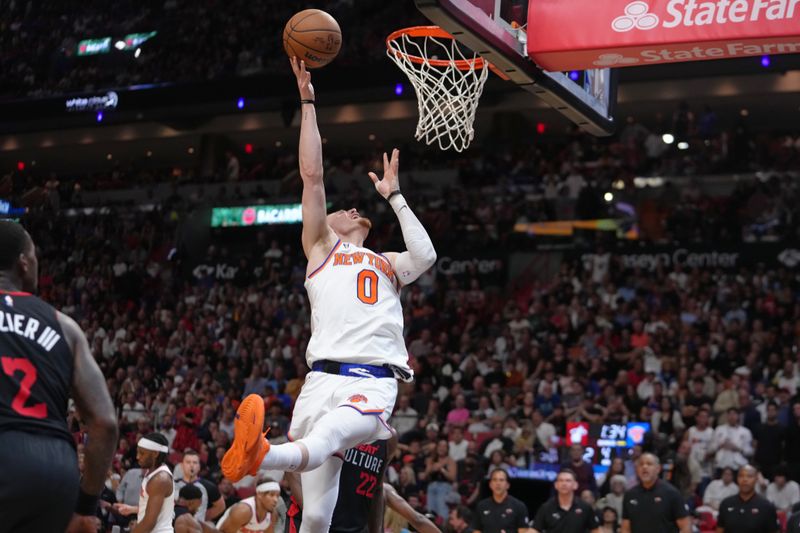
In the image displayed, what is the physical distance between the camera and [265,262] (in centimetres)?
2345

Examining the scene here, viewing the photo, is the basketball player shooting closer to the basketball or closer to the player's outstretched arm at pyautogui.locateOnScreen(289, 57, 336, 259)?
the player's outstretched arm at pyautogui.locateOnScreen(289, 57, 336, 259)

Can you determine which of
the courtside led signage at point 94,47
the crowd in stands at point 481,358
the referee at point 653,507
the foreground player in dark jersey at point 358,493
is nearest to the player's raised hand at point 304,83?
the foreground player in dark jersey at point 358,493

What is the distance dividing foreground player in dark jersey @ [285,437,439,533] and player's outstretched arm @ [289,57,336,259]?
1181 millimetres

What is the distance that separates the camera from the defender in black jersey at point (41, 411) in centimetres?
361

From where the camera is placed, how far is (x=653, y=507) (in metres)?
10.7

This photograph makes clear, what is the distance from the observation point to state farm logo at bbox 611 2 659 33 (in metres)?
7.56

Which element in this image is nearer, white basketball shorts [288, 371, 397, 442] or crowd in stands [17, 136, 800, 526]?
white basketball shorts [288, 371, 397, 442]

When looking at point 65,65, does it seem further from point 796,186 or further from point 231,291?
point 796,186

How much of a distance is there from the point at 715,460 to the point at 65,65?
20.8 m

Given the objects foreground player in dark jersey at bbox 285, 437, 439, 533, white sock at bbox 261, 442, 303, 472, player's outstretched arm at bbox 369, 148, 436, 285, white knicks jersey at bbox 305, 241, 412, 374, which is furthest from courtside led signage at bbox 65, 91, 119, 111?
white sock at bbox 261, 442, 303, 472

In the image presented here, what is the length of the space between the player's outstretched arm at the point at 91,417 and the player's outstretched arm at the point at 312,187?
2597 mm

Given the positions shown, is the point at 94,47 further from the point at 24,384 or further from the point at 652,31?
the point at 24,384

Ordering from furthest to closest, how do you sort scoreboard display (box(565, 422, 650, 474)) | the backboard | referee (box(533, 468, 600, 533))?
scoreboard display (box(565, 422, 650, 474)) < referee (box(533, 468, 600, 533)) < the backboard

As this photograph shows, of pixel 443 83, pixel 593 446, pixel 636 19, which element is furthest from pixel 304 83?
pixel 593 446
